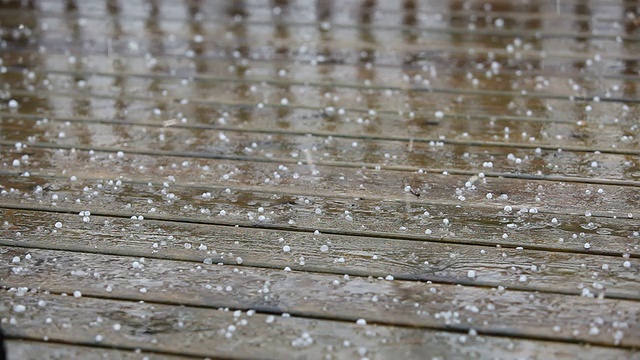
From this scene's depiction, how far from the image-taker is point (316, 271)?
192cm

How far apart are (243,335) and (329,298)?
8.8 inches

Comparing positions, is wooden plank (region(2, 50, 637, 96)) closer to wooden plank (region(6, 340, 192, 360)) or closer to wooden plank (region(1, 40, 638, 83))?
wooden plank (region(1, 40, 638, 83))

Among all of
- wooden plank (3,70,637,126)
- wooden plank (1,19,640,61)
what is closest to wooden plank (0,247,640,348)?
wooden plank (3,70,637,126)

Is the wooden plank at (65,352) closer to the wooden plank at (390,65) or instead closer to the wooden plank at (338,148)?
the wooden plank at (338,148)

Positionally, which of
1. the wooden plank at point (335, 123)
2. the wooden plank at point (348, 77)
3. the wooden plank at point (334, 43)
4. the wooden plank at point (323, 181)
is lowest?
the wooden plank at point (323, 181)

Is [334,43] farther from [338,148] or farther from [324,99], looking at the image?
[338,148]

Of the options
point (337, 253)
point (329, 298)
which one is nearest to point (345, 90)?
point (337, 253)

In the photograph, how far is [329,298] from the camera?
5.96 feet

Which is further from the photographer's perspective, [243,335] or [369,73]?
[369,73]

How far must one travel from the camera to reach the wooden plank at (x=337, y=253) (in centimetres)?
186

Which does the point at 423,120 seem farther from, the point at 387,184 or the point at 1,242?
the point at 1,242

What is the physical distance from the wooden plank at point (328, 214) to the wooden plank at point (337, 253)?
43 mm

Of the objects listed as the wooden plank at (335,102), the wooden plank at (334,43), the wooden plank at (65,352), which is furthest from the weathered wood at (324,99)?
the wooden plank at (65,352)

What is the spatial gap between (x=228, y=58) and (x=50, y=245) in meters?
1.43
